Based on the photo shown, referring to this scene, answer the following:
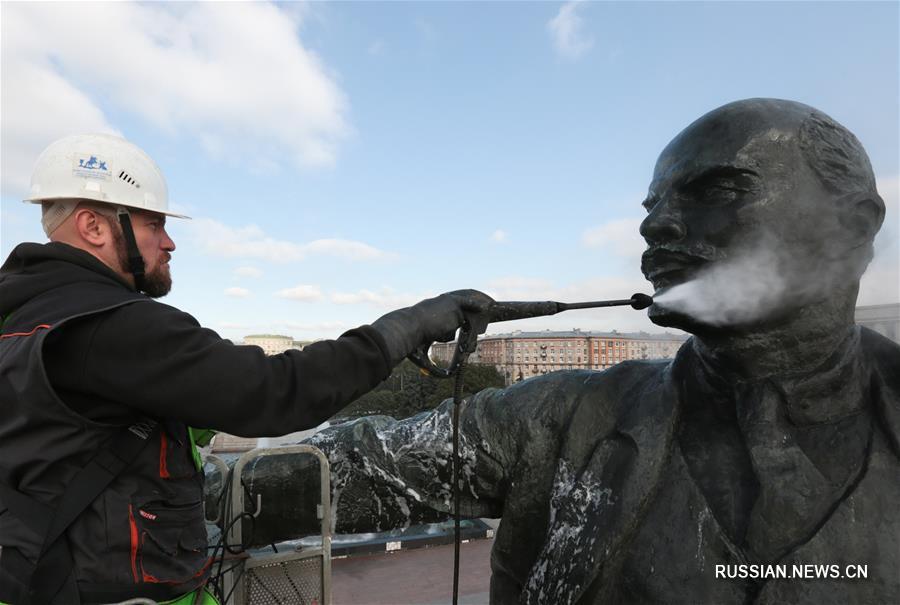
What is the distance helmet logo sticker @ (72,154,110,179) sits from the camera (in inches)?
84.0

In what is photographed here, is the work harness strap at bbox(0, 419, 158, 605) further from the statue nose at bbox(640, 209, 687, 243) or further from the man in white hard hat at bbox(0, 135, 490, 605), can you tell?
the statue nose at bbox(640, 209, 687, 243)

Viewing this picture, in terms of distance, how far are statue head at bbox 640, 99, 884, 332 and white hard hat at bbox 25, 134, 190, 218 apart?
1.88 m

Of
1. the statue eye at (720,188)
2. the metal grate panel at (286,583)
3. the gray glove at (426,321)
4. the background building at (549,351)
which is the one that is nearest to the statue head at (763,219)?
the statue eye at (720,188)

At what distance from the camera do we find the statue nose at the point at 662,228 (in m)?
1.79

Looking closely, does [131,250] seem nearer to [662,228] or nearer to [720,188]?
[662,228]

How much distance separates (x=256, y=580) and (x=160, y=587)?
2.46 meters

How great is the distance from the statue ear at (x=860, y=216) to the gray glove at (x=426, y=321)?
1.15 m

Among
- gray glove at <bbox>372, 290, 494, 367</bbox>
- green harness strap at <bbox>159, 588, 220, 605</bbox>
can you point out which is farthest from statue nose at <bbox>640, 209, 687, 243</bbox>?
green harness strap at <bbox>159, 588, 220, 605</bbox>

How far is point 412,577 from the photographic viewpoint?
12.9 meters

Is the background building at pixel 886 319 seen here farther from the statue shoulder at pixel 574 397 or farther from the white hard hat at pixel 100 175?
the white hard hat at pixel 100 175

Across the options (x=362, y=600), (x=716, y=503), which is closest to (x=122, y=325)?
(x=716, y=503)

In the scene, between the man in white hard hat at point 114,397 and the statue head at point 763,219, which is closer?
the man in white hard hat at point 114,397

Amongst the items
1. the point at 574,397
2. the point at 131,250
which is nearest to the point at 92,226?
the point at 131,250

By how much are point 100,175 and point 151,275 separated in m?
0.42
